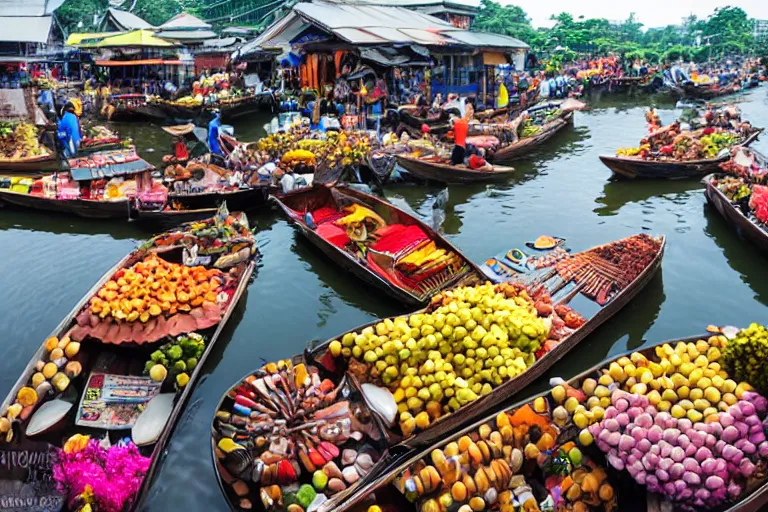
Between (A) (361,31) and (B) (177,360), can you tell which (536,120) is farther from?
(B) (177,360)

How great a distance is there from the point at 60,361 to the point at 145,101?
21.4m

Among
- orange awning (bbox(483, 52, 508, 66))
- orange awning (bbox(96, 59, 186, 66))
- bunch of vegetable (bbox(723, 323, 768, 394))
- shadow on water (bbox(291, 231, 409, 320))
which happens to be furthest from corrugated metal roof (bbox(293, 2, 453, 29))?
bunch of vegetable (bbox(723, 323, 768, 394))

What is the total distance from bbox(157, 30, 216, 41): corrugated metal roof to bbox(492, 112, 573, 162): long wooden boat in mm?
18495

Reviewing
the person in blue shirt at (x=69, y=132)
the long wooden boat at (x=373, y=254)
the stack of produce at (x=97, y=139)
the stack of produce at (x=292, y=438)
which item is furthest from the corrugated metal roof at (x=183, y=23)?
the stack of produce at (x=292, y=438)

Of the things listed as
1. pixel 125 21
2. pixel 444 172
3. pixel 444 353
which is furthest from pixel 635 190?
pixel 125 21

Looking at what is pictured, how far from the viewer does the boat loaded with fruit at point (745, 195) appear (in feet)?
30.9

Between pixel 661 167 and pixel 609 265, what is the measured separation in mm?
6781

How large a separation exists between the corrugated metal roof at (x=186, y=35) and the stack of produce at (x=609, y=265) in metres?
25.4

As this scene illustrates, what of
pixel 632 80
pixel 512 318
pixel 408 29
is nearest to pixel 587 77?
pixel 632 80

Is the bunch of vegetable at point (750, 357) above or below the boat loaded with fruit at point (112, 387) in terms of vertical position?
above

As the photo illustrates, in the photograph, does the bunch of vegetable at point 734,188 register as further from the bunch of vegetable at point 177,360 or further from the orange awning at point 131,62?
the orange awning at point 131,62

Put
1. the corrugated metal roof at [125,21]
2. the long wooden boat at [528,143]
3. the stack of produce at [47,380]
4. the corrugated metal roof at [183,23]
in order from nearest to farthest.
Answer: the stack of produce at [47,380]
the long wooden boat at [528,143]
the corrugated metal roof at [183,23]
the corrugated metal roof at [125,21]

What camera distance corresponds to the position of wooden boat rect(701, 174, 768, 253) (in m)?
9.14

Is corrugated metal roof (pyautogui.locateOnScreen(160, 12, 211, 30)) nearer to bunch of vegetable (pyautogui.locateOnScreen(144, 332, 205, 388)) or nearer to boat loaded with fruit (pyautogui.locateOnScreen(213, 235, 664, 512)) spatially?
bunch of vegetable (pyautogui.locateOnScreen(144, 332, 205, 388))
